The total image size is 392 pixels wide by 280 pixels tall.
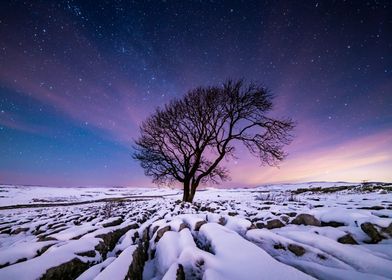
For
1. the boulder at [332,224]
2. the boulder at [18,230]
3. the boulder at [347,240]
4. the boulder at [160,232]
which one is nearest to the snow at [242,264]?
the boulder at [160,232]

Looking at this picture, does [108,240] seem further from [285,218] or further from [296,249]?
[285,218]

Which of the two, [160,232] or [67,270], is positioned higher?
[160,232]

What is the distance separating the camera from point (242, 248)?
6.94 feet

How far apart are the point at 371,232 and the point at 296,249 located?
4.51 feet

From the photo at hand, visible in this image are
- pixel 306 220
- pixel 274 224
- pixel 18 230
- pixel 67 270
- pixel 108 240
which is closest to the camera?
pixel 67 270

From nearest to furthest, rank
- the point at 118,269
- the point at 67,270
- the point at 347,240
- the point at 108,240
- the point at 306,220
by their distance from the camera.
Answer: the point at 118,269, the point at 67,270, the point at 347,240, the point at 108,240, the point at 306,220

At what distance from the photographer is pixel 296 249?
2258 millimetres

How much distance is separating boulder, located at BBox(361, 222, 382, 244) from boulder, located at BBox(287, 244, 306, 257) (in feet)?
4.11

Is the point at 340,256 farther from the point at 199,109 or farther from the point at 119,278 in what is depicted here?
the point at 199,109

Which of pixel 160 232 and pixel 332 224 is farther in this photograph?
pixel 332 224

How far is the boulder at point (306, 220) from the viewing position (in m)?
3.72

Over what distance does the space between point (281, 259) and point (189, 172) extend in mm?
11139

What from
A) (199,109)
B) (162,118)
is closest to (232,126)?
(199,109)

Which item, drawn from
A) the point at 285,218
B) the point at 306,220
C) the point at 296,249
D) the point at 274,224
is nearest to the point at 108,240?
the point at 296,249
